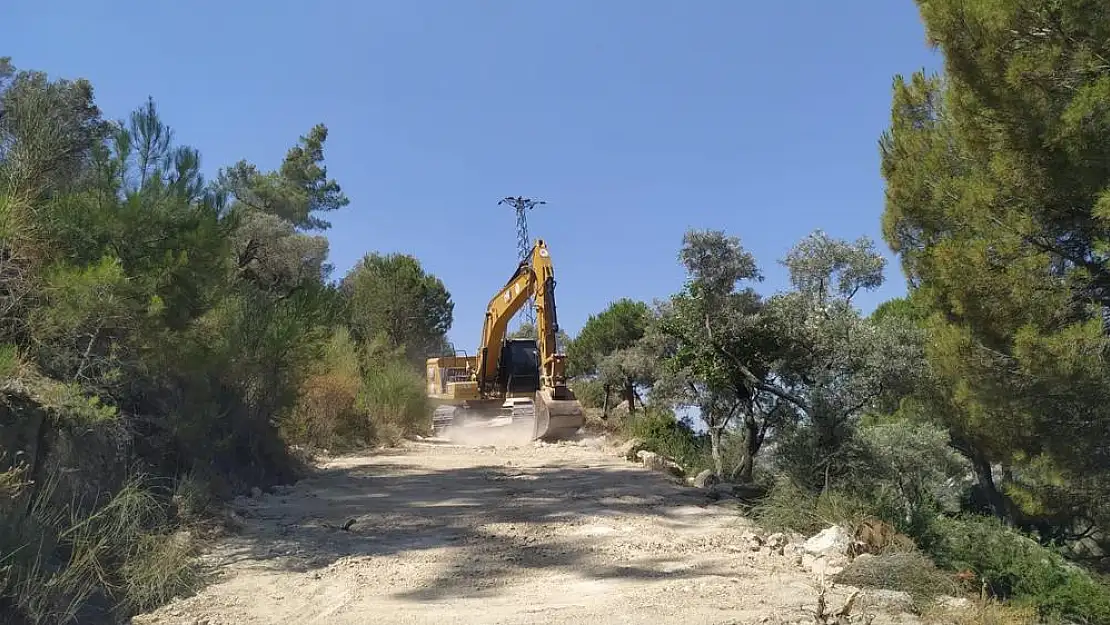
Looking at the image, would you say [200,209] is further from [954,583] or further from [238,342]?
[954,583]

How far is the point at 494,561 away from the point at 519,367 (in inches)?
630

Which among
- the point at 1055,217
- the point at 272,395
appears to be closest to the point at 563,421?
the point at 272,395

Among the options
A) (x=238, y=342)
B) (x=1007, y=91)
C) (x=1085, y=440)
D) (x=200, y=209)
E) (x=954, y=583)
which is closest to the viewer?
(x=954, y=583)

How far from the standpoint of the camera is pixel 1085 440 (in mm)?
8328

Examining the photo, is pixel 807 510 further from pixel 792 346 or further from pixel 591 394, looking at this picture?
pixel 591 394

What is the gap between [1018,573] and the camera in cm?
779

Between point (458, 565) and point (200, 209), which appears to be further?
point (200, 209)

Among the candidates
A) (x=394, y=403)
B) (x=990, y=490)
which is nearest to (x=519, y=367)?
(x=394, y=403)

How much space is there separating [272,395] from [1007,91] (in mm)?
10237

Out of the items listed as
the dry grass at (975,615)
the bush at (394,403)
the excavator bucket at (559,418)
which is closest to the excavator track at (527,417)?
the excavator bucket at (559,418)

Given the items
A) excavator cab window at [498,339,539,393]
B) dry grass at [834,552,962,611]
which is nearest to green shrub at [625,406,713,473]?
excavator cab window at [498,339,539,393]

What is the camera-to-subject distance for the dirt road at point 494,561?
5.26 m

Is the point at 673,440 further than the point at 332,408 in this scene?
No

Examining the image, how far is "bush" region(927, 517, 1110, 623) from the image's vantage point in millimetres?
7172
